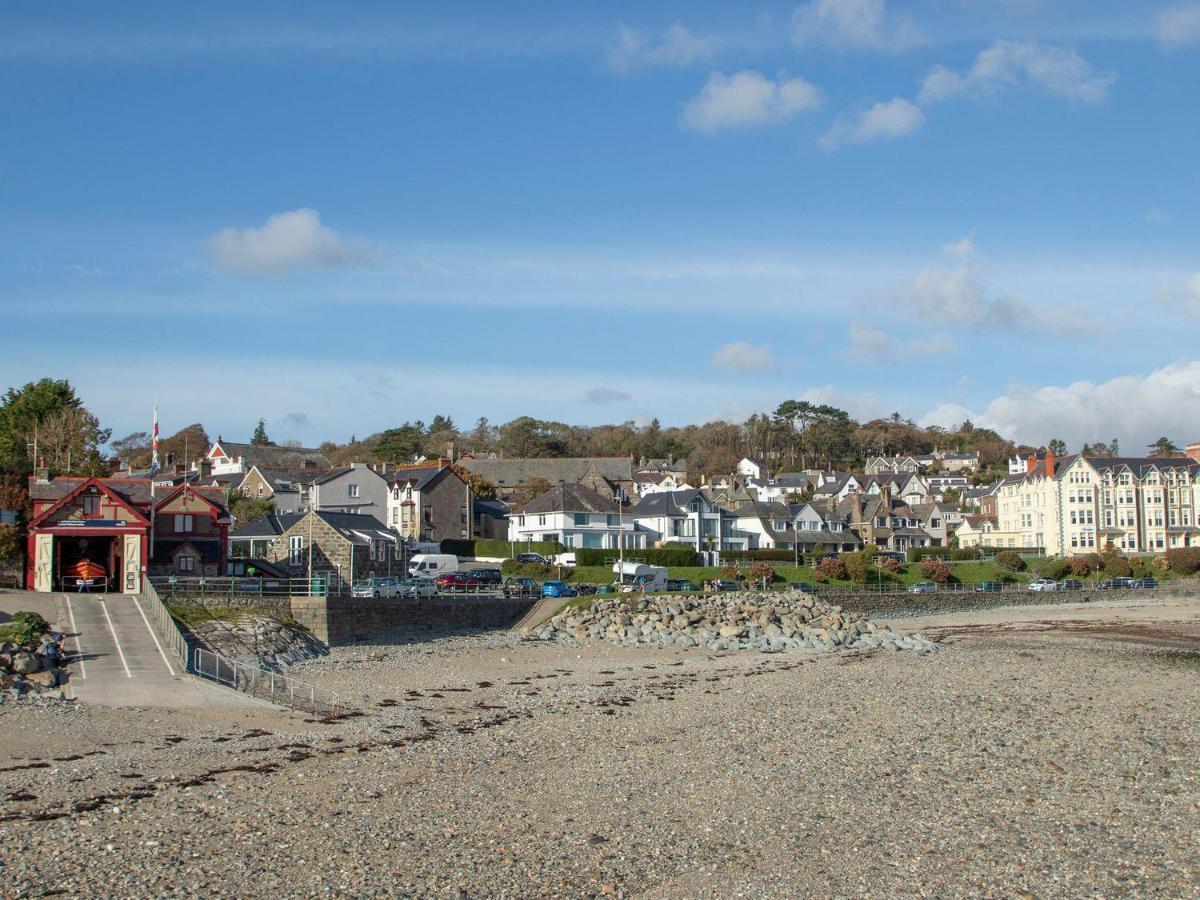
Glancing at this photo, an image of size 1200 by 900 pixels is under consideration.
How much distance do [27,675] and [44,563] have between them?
18.2m

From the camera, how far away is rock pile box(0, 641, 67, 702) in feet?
88.5

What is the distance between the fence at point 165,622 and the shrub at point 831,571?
4530 centimetres

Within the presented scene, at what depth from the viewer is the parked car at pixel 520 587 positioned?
54062 millimetres

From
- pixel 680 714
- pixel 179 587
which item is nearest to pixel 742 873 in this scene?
pixel 680 714

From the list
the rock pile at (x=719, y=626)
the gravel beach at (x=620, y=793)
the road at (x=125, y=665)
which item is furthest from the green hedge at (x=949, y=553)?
the road at (x=125, y=665)

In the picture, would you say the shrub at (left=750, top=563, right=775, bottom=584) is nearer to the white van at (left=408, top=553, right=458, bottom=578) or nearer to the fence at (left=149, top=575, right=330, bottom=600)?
the white van at (left=408, top=553, right=458, bottom=578)

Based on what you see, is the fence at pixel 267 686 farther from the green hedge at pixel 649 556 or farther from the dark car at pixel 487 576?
the green hedge at pixel 649 556

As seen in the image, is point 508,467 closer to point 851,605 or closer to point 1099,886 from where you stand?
point 851,605

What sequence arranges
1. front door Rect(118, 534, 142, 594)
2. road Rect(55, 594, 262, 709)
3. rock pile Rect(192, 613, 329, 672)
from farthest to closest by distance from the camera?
front door Rect(118, 534, 142, 594), rock pile Rect(192, 613, 329, 672), road Rect(55, 594, 262, 709)

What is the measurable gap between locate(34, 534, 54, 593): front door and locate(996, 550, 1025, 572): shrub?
224 ft

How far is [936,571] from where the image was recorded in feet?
261

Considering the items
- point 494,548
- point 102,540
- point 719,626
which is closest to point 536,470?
point 494,548

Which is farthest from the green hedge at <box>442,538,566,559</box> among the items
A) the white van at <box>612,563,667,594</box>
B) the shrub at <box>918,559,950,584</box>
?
the shrub at <box>918,559,950,584</box>

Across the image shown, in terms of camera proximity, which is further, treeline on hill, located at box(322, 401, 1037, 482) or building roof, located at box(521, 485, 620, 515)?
treeline on hill, located at box(322, 401, 1037, 482)
